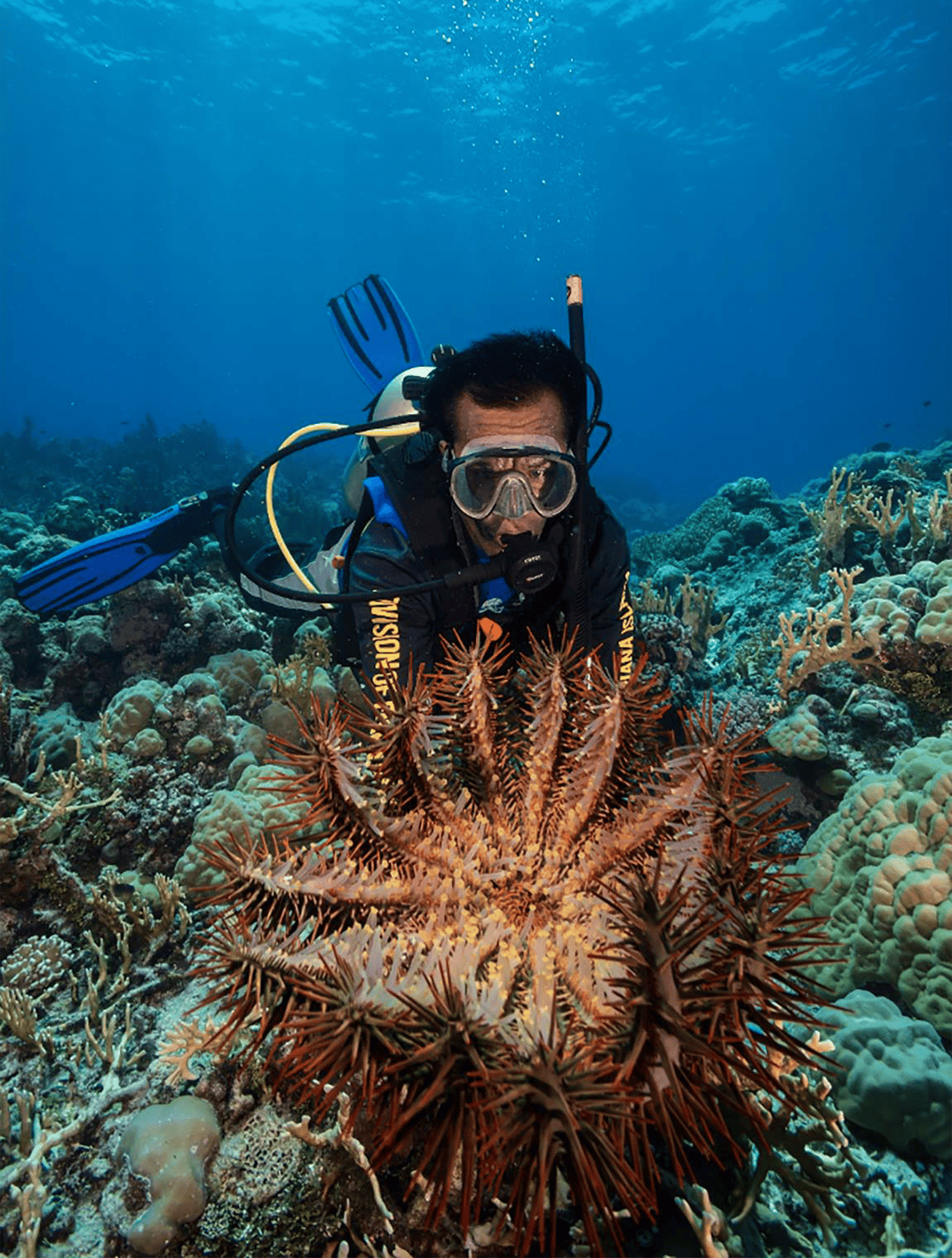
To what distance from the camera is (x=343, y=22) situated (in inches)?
1658

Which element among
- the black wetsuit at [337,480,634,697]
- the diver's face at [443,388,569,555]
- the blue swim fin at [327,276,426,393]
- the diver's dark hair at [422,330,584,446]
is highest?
the blue swim fin at [327,276,426,393]

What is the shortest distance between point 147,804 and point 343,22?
57.8 metres

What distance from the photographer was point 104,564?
6547 millimetres

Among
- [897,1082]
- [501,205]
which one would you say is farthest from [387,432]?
[501,205]

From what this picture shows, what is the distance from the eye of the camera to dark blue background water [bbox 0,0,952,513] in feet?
146

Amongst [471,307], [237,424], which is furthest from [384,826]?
[471,307]

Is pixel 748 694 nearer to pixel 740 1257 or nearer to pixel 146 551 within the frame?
pixel 740 1257

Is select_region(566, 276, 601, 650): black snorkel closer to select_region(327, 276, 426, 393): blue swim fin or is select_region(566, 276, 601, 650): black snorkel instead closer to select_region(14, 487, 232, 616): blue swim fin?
select_region(327, 276, 426, 393): blue swim fin

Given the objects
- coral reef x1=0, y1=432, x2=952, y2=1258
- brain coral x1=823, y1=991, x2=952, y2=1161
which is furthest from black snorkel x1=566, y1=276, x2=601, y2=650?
brain coral x1=823, y1=991, x2=952, y2=1161

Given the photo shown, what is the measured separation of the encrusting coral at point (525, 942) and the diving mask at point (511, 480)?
4.98ft

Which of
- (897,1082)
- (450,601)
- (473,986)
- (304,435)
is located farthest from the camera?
(304,435)

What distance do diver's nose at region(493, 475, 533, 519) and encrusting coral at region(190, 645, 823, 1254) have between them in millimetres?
1488

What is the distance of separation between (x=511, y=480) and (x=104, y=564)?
5.22 m

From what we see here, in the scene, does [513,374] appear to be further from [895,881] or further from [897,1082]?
[897,1082]
